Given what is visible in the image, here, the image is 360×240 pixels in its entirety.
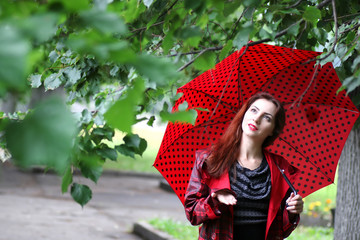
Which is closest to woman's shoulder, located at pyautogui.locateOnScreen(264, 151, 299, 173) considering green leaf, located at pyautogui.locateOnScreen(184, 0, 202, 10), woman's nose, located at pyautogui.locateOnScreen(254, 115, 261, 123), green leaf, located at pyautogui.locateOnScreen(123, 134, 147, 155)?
woman's nose, located at pyautogui.locateOnScreen(254, 115, 261, 123)

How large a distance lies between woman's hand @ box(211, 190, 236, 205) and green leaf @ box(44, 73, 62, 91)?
1073 mm

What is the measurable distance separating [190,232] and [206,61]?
5675 millimetres

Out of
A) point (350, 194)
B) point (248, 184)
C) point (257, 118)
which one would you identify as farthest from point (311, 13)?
point (350, 194)

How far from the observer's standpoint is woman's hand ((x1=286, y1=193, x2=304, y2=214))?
8.95 ft

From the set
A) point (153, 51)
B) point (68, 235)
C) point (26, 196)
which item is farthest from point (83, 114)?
point (26, 196)

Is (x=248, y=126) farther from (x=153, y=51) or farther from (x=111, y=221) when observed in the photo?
(x=111, y=221)

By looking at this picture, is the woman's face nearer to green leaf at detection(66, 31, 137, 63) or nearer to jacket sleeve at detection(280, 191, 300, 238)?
jacket sleeve at detection(280, 191, 300, 238)

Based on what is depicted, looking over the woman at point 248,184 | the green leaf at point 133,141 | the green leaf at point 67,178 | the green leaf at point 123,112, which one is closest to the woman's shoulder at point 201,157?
the woman at point 248,184

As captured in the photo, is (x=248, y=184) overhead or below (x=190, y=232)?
overhead

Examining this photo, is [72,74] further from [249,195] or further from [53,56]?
[249,195]

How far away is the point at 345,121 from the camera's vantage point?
3.29 meters

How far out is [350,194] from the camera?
15.2ft

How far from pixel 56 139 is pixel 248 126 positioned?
7.23 ft

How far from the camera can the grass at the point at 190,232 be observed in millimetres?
7375
